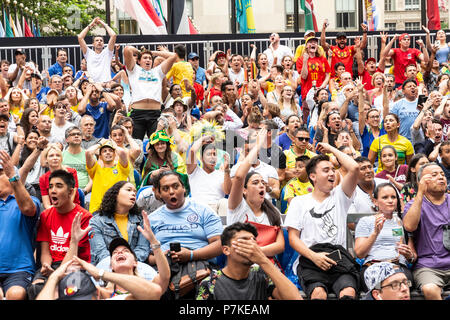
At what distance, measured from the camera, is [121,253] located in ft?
21.3

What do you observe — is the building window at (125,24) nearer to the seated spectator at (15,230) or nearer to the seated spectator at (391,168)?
the seated spectator at (391,168)

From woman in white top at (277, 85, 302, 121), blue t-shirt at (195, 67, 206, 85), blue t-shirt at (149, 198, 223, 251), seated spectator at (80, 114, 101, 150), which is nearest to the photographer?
blue t-shirt at (149, 198, 223, 251)

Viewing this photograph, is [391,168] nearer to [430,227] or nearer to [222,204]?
[430,227]

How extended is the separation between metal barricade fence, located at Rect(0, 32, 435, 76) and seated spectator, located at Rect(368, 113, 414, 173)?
27.0ft

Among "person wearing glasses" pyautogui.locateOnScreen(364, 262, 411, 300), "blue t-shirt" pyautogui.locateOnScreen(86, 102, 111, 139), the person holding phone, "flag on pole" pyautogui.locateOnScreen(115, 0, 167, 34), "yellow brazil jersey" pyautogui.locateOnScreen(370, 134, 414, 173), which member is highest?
"flag on pole" pyautogui.locateOnScreen(115, 0, 167, 34)

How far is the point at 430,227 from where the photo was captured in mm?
7562

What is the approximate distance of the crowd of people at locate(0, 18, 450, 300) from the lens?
21.8 feet

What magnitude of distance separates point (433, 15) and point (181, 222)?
18761mm

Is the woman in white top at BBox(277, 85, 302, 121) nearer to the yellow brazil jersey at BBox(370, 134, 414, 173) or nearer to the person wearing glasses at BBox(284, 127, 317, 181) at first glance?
the yellow brazil jersey at BBox(370, 134, 414, 173)

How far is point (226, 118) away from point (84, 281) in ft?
22.7

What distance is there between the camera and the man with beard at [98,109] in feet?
43.6

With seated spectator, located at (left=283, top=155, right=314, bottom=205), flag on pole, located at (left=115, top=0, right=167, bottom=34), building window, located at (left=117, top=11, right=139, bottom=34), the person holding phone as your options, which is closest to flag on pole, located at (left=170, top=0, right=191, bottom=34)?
flag on pole, located at (left=115, top=0, right=167, bottom=34)

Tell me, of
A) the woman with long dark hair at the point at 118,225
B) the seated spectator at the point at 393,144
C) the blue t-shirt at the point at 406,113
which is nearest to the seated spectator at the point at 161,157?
the woman with long dark hair at the point at 118,225
